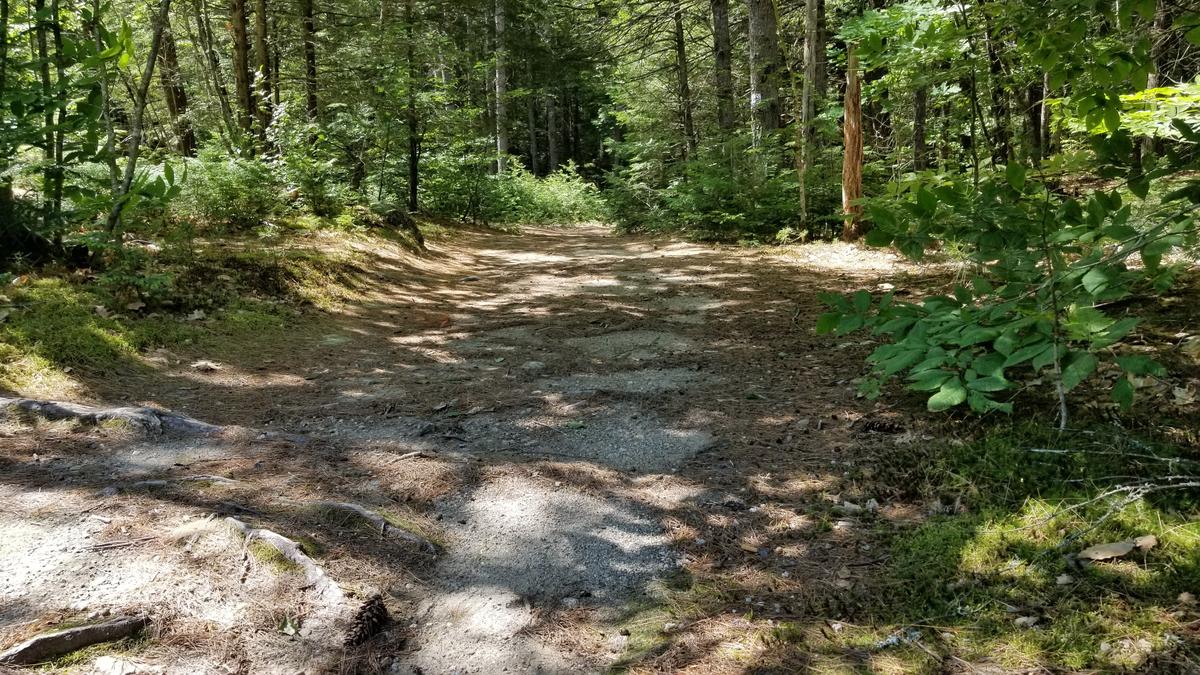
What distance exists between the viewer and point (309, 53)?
579 inches

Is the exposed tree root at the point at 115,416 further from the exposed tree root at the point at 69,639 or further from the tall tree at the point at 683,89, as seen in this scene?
the tall tree at the point at 683,89

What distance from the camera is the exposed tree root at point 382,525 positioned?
2885 millimetres

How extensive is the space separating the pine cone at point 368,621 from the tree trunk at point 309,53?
1361 centimetres

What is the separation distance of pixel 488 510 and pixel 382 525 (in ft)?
1.68

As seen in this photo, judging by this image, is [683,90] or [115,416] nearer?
[115,416]

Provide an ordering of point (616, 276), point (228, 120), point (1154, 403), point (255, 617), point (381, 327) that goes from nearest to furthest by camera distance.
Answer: point (255, 617), point (1154, 403), point (381, 327), point (616, 276), point (228, 120)

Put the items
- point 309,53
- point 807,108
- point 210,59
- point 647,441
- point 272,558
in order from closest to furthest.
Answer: point 272,558 → point 647,441 → point 807,108 → point 309,53 → point 210,59

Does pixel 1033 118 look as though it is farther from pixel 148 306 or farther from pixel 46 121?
pixel 46 121

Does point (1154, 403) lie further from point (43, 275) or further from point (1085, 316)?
point (43, 275)

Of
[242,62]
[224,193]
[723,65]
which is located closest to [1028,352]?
[224,193]

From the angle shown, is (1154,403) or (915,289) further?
(915,289)

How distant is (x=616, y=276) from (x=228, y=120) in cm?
899

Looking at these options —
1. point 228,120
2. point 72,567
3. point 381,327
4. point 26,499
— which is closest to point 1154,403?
point 72,567

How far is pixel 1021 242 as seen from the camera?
10.6ft
